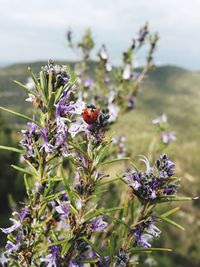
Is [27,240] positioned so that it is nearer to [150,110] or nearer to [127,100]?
[127,100]

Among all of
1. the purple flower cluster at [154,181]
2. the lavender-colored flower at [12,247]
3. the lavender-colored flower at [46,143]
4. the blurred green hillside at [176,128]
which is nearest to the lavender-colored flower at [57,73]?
the lavender-colored flower at [46,143]

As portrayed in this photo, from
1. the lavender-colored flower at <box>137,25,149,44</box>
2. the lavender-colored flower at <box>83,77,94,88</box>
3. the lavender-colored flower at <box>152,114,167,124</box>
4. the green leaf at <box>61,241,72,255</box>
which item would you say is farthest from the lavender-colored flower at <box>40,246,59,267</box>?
the lavender-colored flower at <box>137,25,149,44</box>

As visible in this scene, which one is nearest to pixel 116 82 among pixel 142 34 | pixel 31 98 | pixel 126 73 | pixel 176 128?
pixel 126 73

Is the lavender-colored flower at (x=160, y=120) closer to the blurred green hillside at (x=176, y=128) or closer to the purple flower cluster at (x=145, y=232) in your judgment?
the purple flower cluster at (x=145, y=232)

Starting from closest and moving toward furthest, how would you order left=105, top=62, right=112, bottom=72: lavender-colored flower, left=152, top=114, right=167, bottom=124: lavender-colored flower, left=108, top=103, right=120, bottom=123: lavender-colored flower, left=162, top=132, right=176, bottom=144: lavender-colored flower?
left=108, top=103, right=120, bottom=123: lavender-colored flower < left=105, top=62, right=112, bottom=72: lavender-colored flower < left=162, top=132, right=176, bottom=144: lavender-colored flower < left=152, top=114, right=167, bottom=124: lavender-colored flower

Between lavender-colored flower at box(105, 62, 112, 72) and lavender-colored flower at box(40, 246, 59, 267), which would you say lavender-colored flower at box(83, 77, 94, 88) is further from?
lavender-colored flower at box(40, 246, 59, 267)

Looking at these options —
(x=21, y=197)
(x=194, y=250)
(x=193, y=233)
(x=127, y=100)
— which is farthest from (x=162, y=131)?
(x=193, y=233)

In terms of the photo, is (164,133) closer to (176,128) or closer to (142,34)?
(142,34)
